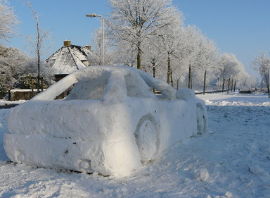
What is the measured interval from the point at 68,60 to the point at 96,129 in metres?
29.0

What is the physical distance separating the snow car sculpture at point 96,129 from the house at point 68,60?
80.7 ft

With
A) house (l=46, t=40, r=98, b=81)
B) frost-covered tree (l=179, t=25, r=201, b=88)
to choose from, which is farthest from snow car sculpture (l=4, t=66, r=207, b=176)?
house (l=46, t=40, r=98, b=81)

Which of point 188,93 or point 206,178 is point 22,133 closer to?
point 206,178

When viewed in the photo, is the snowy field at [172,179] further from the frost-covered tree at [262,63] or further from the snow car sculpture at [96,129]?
the frost-covered tree at [262,63]

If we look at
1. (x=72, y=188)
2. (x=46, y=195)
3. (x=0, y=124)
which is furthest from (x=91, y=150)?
(x=0, y=124)

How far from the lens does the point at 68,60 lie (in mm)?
30797

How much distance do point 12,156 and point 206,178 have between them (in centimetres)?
288

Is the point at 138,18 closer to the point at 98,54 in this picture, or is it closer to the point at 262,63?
the point at 98,54

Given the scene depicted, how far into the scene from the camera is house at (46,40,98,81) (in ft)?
98.0

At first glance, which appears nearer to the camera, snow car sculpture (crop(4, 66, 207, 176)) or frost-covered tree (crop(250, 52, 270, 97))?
snow car sculpture (crop(4, 66, 207, 176))

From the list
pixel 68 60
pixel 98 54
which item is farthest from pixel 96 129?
pixel 68 60

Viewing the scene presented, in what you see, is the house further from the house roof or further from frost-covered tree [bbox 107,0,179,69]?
frost-covered tree [bbox 107,0,179,69]

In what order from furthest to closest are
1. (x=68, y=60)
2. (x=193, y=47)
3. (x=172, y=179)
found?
(x=68, y=60) < (x=193, y=47) < (x=172, y=179)

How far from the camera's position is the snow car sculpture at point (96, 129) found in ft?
10.7
